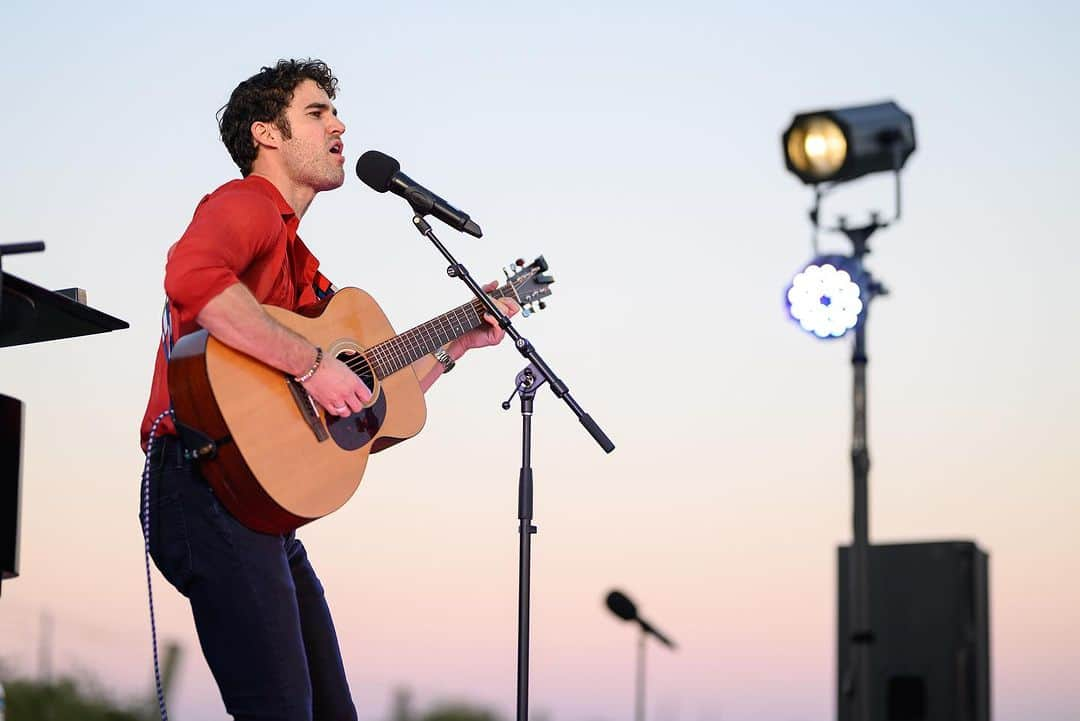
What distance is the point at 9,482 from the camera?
9.05ft

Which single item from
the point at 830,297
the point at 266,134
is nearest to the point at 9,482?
the point at 266,134

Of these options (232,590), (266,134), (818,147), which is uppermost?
(818,147)

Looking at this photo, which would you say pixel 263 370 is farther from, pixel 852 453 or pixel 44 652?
pixel 44 652

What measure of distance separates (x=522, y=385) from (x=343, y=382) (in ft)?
1.60

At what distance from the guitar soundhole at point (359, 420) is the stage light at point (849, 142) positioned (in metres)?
2.13

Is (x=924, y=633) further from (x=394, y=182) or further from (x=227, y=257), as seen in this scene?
(x=227, y=257)

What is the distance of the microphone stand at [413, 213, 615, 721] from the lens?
3.40m

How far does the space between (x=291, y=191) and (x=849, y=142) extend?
7.28 ft

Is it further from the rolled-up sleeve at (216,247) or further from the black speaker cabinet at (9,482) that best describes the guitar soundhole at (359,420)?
the black speaker cabinet at (9,482)

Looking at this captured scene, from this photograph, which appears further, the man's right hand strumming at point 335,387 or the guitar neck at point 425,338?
the guitar neck at point 425,338

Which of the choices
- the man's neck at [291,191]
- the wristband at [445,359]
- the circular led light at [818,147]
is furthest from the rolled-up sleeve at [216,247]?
the circular led light at [818,147]

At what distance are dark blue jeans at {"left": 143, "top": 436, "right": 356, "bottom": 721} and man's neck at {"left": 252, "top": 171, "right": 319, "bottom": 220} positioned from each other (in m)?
0.73

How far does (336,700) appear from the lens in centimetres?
340

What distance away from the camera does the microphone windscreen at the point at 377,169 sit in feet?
11.8
